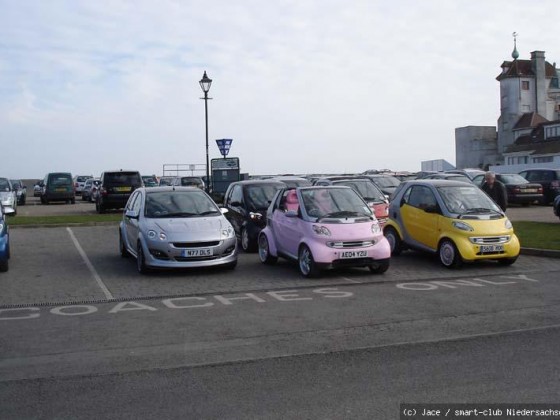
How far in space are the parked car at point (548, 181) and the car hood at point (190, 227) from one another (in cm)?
2307

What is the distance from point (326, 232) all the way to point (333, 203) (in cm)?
104

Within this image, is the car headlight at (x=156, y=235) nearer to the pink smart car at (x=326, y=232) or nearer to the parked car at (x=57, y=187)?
the pink smart car at (x=326, y=232)

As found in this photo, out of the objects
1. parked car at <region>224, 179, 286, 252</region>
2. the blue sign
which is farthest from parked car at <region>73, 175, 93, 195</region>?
parked car at <region>224, 179, 286, 252</region>

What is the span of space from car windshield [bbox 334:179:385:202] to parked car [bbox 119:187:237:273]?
6.40 metres

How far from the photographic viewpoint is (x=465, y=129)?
94250 millimetres

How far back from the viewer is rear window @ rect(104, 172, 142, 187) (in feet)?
97.4

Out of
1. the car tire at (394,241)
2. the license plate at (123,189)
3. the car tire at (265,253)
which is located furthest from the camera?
the license plate at (123,189)

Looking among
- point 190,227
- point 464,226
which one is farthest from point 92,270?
point 464,226

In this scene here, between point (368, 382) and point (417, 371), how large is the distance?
1.92 feet

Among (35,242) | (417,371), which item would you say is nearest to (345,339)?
(417,371)

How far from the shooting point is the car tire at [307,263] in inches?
471

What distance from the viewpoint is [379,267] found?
12523mm

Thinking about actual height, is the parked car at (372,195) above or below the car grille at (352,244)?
above

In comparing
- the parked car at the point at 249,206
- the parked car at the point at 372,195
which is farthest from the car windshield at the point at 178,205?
the parked car at the point at 372,195
